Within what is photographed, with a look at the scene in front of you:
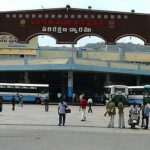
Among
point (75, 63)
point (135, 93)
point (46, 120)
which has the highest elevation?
point (75, 63)

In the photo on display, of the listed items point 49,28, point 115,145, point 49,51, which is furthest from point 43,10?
point 49,51

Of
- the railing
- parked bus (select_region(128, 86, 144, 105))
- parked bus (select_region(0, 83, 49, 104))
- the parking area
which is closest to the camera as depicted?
the parking area

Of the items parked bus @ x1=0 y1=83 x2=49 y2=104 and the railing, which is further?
the railing

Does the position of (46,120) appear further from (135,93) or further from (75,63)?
(135,93)

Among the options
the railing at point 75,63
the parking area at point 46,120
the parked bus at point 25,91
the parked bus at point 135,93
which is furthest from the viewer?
the railing at point 75,63

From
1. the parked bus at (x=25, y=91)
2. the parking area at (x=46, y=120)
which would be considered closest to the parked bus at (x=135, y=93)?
the parked bus at (x=25, y=91)

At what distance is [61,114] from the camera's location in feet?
100

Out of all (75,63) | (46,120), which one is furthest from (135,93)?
(46,120)

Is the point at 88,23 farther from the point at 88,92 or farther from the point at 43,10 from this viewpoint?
the point at 88,92

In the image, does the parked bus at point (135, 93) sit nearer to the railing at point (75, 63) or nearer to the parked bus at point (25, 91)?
the railing at point (75, 63)

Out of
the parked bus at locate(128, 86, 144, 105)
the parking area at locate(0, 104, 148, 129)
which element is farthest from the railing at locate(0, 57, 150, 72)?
the parking area at locate(0, 104, 148, 129)

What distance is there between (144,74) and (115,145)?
61.3m

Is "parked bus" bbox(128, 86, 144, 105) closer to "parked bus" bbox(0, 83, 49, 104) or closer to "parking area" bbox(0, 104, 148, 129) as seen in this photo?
"parked bus" bbox(0, 83, 49, 104)

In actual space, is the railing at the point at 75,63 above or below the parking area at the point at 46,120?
above
